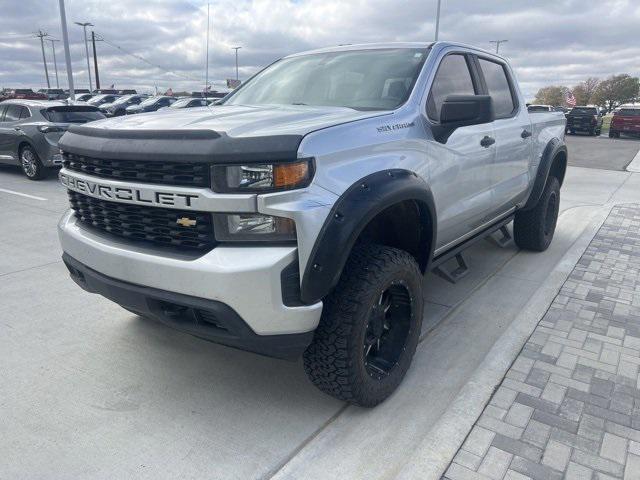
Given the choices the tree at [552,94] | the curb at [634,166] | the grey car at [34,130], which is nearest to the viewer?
the grey car at [34,130]

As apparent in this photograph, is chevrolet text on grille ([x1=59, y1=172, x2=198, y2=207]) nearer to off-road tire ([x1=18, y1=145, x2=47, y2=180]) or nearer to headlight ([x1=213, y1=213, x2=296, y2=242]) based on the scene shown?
headlight ([x1=213, y1=213, x2=296, y2=242])

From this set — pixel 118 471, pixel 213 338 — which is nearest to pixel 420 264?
pixel 213 338

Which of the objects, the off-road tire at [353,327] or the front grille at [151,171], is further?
the off-road tire at [353,327]

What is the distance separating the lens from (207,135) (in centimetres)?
217

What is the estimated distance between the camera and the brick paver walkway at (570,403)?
7.47 ft

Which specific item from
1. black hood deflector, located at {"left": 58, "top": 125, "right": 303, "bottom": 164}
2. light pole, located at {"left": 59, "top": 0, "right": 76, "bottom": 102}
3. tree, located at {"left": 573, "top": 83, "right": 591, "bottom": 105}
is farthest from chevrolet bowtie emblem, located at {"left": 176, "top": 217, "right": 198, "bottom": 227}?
tree, located at {"left": 573, "top": 83, "right": 591, "bottom": 105}

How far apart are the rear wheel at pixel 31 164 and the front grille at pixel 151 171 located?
8256mm

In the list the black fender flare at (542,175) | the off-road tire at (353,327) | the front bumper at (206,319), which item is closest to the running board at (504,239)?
the black fender flare at (542,175)

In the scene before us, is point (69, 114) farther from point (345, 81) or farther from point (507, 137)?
point (507, 137)

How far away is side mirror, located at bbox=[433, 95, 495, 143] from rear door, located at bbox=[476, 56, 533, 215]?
0.91m

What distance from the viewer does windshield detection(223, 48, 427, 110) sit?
314 centimetres

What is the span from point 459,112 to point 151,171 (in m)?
1.68

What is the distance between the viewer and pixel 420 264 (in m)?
3.05

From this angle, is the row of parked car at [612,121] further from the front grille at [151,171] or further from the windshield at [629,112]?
the front grille at [151,171]
